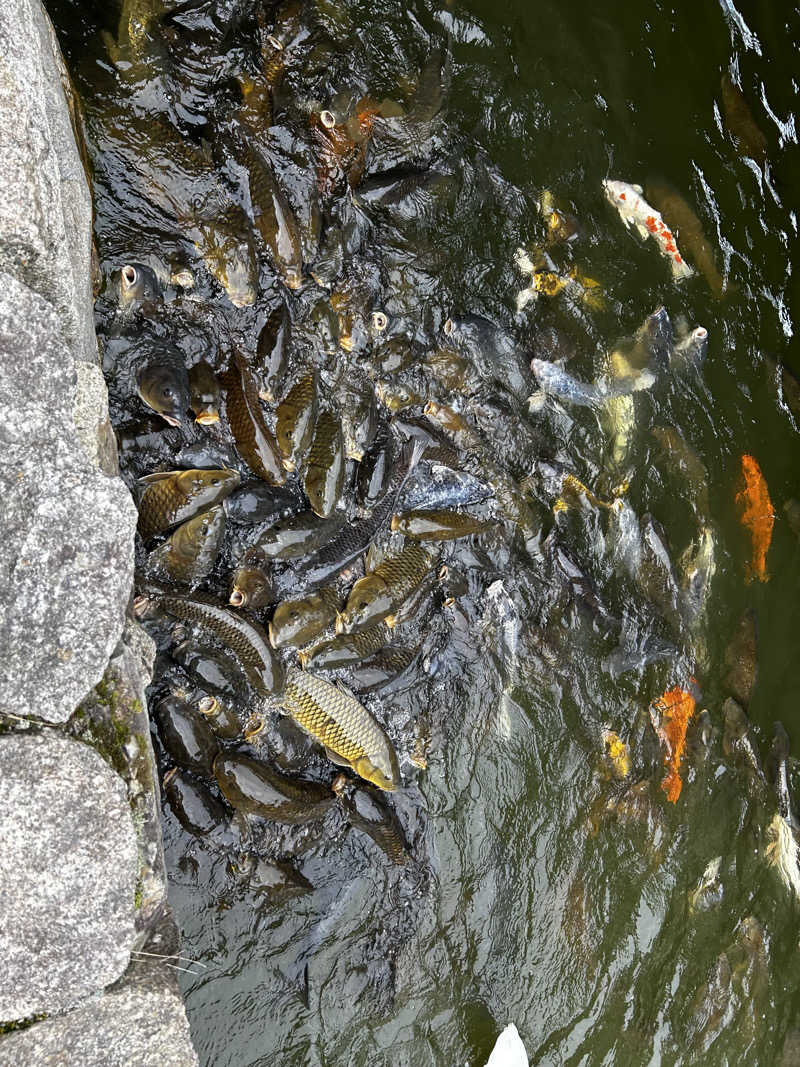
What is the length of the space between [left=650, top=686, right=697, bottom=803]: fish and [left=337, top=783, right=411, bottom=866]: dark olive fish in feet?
6.12

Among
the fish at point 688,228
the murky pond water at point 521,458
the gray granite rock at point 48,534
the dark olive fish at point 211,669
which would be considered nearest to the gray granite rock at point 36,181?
the gray granite rock at point 48,534

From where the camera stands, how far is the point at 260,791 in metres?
3.64

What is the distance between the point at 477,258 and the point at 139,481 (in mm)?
2203

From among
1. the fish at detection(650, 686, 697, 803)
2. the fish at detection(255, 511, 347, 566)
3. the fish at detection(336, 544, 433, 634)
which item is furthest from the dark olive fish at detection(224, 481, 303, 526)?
the fish at detection(650, 686, 697, 803)

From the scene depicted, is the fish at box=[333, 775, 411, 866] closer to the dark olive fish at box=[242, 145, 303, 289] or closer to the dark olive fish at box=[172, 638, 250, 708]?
the dark olive fish at box=[172, 638, 250, 708]

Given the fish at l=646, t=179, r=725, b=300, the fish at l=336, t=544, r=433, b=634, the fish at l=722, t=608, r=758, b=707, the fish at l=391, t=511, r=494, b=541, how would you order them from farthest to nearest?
the fish at l=722, t=608, r=758, b=707
the fish at l=646, t=179, r=725, b=300
the fish at l=391, t=511, r=494, b=541
the fish at l=336, t=544, r=433, b=634

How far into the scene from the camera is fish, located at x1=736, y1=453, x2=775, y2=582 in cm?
542

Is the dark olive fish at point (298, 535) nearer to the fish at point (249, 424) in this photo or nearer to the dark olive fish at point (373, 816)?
the fish at point (249, 424)

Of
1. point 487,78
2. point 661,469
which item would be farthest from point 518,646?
point 487,78

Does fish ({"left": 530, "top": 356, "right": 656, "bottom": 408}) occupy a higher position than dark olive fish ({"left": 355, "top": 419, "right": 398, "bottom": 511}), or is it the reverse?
fish ({"left": 530, "top": 356, "right": 656, "bottom": 408})

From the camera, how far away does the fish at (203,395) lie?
3624 mm

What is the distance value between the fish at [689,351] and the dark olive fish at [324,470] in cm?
240

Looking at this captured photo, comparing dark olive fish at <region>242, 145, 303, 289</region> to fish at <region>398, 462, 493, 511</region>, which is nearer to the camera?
dark olive fish at <region>242, 145, 303, 289</region>

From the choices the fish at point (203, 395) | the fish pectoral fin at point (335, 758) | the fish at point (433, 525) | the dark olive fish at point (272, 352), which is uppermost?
the dark olive fish at point (272, 352)
